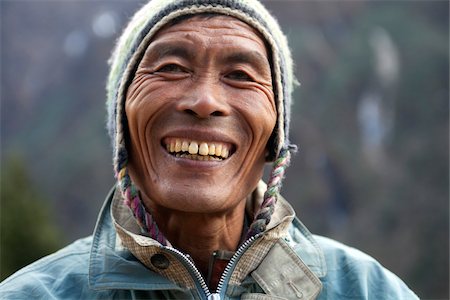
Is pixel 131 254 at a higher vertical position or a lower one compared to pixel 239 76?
lower

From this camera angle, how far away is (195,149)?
2887 mm

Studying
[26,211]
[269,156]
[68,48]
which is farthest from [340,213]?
[269,156]

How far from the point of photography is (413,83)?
166 ft

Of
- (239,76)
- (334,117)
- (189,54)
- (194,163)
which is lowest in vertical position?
(334,117)

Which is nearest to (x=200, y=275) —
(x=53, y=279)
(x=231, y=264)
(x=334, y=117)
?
(x=231, y=264)

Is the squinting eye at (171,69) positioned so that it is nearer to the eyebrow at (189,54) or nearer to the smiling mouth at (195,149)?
the eyebrow at (189,54)

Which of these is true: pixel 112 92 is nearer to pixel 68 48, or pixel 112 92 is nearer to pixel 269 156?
pixel 269 156

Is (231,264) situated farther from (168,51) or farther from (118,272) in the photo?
(168,51)

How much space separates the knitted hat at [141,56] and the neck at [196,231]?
11 centimetres

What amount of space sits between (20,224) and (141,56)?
1294 centimetres

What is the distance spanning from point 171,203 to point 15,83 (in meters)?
65.0

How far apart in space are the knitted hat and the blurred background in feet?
109

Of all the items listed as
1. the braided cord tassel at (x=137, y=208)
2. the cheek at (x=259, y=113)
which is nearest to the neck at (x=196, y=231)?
the braided cord tassel at (x=137, y=208)

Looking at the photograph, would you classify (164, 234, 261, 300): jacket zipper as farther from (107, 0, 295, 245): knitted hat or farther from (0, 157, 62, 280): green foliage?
(0, 157, 62, 280): green foliage
